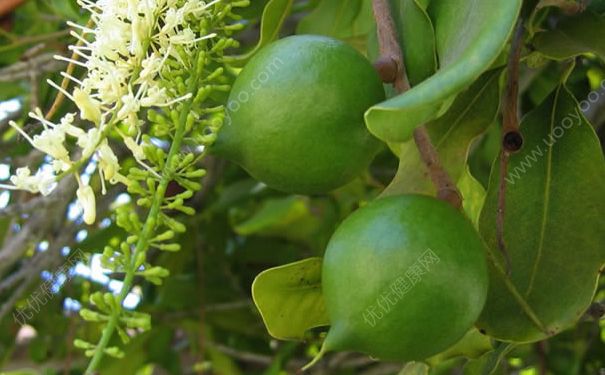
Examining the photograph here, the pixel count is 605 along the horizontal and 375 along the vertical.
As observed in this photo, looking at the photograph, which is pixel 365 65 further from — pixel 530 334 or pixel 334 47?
pixel 530 334

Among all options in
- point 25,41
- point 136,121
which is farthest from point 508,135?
point 25,41

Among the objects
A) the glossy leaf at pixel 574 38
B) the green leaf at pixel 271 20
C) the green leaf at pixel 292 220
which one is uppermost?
the green leaf at pixel 271 20

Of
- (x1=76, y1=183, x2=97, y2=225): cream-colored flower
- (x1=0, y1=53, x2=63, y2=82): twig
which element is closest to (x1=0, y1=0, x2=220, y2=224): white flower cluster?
(x1=76, y1=183, x2=97, y2=225): cream-colored flower

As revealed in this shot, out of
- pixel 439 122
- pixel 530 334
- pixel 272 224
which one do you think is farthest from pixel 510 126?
pixel 272 224

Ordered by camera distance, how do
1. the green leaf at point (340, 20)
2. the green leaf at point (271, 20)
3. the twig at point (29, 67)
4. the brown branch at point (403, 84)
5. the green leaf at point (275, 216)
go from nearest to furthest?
1. the brown branch at point (403, 84)
2. the green leaf at point (271, 20)
3. the green leaf at point (340, 20)
4. the twig at point (29, 67)
5. the green leaf at point (275, 216)

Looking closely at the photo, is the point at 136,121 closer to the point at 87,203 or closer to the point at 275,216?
the point at 87,203

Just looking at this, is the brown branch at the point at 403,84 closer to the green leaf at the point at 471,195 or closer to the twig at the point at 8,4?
the green leaf at the point at 471,195

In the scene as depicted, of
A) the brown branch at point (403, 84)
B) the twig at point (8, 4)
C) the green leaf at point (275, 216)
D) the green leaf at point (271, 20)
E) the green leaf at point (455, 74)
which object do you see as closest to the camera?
the green leaf at point (455, 74)

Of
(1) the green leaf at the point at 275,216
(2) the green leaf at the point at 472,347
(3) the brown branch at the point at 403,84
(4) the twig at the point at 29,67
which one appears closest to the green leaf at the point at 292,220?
(1) the green leaf at the point at 275,216
